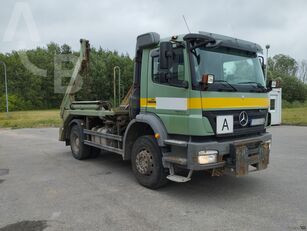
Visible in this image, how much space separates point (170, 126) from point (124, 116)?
1647mm

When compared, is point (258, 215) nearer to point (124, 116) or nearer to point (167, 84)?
point (167, 84)

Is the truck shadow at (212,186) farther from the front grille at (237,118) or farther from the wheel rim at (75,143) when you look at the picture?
the wheel rim at (75,143)

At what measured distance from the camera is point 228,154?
14.8 feet

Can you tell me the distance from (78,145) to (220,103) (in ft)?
15.9

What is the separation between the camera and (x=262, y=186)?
526 centimetres

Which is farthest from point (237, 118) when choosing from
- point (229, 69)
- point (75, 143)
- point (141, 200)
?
point (75, 143)

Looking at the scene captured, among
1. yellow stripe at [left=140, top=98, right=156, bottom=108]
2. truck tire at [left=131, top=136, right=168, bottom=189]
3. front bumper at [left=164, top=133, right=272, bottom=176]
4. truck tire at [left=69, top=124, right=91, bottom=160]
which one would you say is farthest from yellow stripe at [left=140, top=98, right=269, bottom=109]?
truck tire at [left=69, top=124, right=91, bottom=160]

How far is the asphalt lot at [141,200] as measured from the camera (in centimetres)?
374

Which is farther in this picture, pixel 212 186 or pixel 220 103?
pixel 212 186

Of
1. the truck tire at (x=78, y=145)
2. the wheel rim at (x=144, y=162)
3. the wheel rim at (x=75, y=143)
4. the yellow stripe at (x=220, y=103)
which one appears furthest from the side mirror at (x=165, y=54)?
the wheel rim at (x=75, y=143)

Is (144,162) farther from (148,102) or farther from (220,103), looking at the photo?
(220,103)

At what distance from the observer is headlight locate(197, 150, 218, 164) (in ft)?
13.9

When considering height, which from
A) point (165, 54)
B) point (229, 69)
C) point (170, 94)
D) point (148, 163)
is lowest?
point (148, 163)

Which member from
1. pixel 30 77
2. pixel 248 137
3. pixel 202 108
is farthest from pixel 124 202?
pixel 30 77
